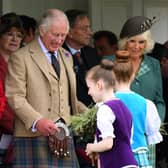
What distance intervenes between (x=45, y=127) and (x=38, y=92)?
0.91 feet

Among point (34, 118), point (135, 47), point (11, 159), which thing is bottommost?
point (11, 159)

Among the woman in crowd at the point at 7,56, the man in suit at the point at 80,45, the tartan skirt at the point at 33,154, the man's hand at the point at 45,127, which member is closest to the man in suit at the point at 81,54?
the man in suit at the point at 80,45

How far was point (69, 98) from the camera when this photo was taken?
5.16 m

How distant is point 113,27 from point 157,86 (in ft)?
8.34

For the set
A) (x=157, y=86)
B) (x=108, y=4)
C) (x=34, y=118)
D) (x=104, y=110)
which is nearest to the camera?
(x=104, y=110)

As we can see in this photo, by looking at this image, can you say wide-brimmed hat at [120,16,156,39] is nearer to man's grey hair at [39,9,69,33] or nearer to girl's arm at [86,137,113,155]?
man's grey hair at [39,9,69,33]

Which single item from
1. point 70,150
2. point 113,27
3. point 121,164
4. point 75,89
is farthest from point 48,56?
point 113,27

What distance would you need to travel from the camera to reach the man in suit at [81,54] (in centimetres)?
562

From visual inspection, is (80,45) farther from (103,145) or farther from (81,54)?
(103,145)

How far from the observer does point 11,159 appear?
518 centimetres

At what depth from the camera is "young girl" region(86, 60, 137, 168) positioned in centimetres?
432

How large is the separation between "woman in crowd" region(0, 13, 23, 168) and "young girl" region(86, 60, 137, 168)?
937mm

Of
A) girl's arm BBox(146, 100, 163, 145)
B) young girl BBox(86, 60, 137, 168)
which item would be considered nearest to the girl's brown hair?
young girl BBox(86, 60, 137, 168)

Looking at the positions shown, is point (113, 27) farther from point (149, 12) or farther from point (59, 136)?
point (59, 136)
